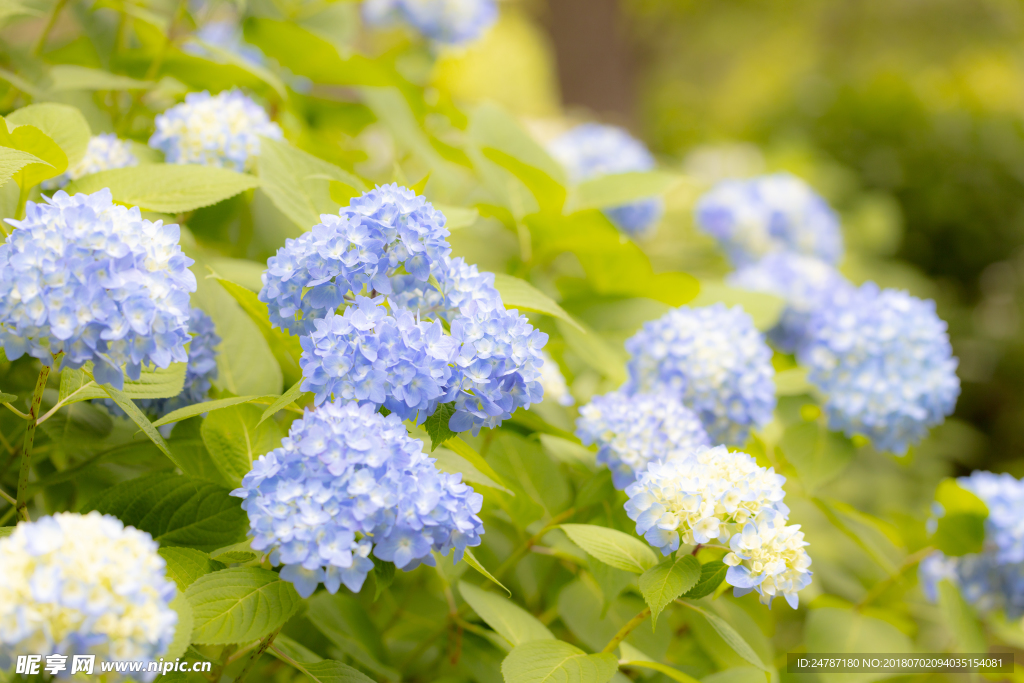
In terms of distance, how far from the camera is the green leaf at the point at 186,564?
1.01m

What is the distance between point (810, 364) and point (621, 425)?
0.85 m

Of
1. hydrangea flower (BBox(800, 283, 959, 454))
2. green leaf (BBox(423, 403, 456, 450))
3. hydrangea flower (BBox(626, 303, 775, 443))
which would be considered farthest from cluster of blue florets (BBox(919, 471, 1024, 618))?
green leaf (BBox(423, 403, 456, 450))

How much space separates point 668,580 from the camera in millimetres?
1075

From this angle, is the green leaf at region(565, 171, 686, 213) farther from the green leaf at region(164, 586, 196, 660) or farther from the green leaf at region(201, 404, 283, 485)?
the green leaf at region(164, 586, 196, 660)

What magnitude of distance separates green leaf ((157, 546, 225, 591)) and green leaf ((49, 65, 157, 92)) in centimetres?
104

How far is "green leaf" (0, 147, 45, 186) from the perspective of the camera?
1.02m

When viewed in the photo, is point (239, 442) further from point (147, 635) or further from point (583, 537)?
point (583, 537)

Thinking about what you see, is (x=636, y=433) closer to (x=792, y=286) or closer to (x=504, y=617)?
(x=504, y=617)

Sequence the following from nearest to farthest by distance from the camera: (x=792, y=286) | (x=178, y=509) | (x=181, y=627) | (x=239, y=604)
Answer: (x=181, y=627) < (x=239, y=604) < (x=178, y=509) < (x=792, y=286)

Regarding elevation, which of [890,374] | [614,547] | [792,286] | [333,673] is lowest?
[333,673]

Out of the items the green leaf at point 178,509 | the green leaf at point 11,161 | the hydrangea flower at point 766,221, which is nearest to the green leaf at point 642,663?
the green leaf at point 178,509

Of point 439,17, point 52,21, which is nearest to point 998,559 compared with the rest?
point 439,17

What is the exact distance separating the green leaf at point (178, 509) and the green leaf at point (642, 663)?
26.0 inches

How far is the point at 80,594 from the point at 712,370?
3.95 ft
